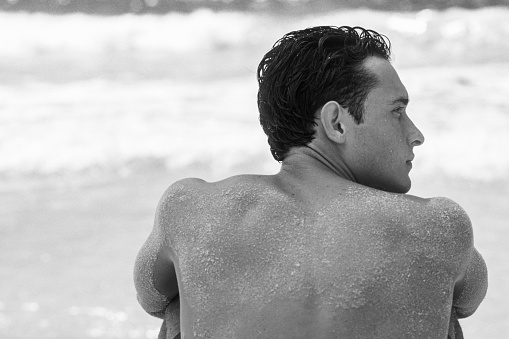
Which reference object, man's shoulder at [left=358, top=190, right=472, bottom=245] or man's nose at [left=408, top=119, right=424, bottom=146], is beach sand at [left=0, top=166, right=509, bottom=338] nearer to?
man's nose at [left=408, top=119, right=424, bottom=146]

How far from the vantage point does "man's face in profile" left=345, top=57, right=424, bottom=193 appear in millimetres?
1534

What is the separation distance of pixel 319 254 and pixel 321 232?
4 cm

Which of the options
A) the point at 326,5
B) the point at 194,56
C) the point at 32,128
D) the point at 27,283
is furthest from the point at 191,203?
the point at 326,5

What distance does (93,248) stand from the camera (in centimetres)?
391

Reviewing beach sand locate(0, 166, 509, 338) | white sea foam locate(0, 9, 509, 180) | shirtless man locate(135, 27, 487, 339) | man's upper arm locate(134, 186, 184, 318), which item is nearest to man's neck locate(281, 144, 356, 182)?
shirtless man locate(135, 27, 487, 339)

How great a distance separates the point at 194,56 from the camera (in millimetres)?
8586

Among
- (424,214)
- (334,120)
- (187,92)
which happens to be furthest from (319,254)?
(187,92)

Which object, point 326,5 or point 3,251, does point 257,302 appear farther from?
point 326,5

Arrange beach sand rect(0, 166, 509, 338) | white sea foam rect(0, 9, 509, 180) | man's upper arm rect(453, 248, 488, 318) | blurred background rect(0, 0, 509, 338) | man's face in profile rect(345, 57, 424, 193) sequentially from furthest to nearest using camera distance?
white sea foam rect(0, 9, 509, 180)
blurred background rect(0, 0, 509, 338)
beach sand rect(0, 166, 509, 338)
man's face in profile rect(345, 57, 424, 193)
man's upper arm rect(453, 248, 488, 318)

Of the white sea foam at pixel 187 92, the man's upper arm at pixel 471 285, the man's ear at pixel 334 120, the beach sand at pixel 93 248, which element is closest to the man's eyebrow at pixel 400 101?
the man's ear at pixel 334 120

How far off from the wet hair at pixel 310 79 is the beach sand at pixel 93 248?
1.81m

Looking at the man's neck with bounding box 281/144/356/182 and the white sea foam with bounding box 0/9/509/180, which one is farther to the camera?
the white sea foam with bounding box 0/9/509/180

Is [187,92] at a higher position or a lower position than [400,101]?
higher

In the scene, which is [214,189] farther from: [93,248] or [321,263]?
[93,248]
